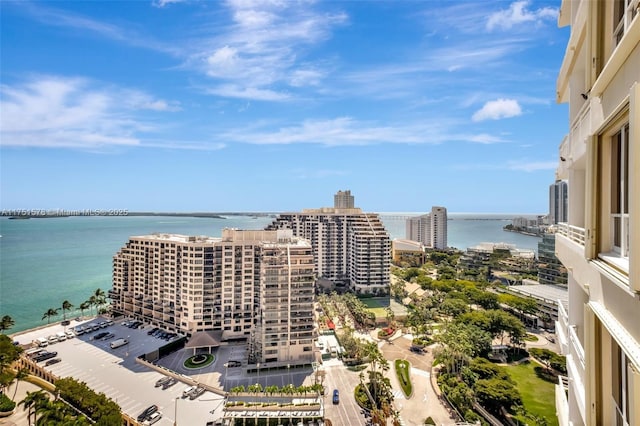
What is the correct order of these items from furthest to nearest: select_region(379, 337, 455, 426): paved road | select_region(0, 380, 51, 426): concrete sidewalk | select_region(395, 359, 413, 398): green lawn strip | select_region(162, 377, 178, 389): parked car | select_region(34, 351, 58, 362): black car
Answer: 1. select_region(34, 351, 58, 362): black car
2. select_region(395, 359, 413, 398): green lawn strip
3. select_region(162, 377, 178, 389): parked car
4. select_region(379, 337, 455, 426): paved road
5. select_region(0, 380, 51, 426): concrete sidewalk

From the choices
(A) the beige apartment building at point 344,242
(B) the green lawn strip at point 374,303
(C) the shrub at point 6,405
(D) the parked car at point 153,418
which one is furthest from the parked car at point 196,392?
(A) the beige apartment building at point 344,242

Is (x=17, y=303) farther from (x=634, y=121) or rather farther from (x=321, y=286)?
(x=634, y=121)

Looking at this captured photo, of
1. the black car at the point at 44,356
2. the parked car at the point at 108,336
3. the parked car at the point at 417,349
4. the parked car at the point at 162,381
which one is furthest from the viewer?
the parked car at the point at 108,336

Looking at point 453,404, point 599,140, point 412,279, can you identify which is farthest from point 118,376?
point 412,279

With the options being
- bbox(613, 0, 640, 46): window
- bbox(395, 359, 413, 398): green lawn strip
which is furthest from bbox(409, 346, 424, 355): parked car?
bbox(613, 0, 640, 46): window

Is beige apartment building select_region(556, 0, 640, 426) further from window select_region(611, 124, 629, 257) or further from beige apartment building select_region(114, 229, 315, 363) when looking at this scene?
beige apartment building select_region(114, 229, 315, 363)

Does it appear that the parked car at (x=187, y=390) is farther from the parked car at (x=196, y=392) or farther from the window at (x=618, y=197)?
the window at (x=618, y=197)

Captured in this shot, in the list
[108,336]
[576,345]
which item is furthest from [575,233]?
[108,336]
